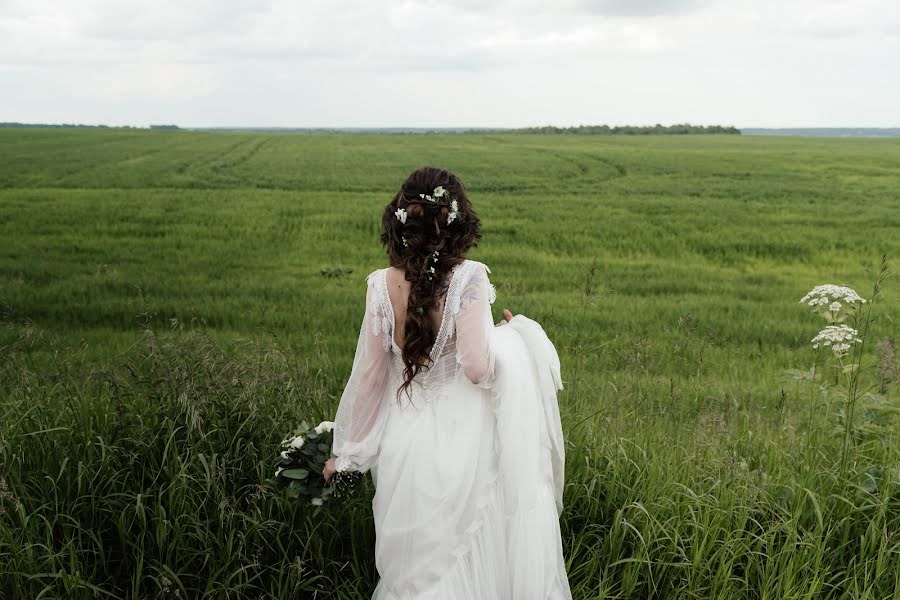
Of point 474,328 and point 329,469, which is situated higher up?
point 474,328

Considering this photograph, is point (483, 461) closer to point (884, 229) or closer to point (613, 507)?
point (613, 507)

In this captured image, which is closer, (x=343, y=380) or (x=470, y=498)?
(x=470, y=498)

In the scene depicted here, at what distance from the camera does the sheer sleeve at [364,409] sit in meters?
3.25

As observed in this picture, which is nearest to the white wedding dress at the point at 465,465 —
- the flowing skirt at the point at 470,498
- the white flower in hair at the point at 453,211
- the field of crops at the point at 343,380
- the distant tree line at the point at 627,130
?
the flowing skirt at the point at 470,498

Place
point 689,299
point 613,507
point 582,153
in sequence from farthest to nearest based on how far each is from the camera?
1. point 582,153
2. point 689,299
3. point 613,507

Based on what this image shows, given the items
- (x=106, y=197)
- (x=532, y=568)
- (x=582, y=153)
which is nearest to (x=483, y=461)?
(x=532, y=568)

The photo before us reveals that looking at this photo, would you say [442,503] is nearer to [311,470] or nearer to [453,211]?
[311,470]

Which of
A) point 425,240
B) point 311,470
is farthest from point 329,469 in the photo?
point 425,240

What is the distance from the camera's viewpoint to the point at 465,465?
3.11 meters

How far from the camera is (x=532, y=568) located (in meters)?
3.00

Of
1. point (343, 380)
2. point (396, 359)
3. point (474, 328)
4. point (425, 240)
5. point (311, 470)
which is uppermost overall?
point (425, 240)

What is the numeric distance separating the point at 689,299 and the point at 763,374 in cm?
321

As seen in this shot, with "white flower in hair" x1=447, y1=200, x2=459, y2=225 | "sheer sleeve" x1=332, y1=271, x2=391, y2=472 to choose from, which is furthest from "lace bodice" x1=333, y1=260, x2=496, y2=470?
"white flower in hair" x1=447, y1=200, x2=459, y2=225

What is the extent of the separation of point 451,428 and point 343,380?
2.86 metres
